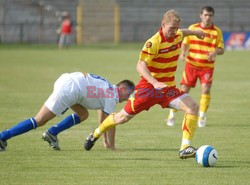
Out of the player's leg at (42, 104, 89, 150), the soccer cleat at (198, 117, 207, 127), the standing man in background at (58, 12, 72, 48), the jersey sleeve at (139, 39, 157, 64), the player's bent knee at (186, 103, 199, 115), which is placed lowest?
the standing man in background at (58, 12, 72, 48)

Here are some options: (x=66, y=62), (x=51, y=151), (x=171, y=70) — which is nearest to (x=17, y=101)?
(x=51, y=151)

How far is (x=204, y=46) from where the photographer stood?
46.4 ft

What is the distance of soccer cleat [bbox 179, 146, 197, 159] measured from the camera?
9.48 metres

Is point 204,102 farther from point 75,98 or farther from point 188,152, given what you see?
point 188,152

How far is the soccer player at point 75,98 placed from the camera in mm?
10094

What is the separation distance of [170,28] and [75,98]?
1809mm

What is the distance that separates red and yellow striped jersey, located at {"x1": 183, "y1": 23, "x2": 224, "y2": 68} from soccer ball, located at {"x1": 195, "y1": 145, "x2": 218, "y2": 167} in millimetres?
4963

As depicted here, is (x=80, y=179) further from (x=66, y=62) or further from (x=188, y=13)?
(x=188, y=13)

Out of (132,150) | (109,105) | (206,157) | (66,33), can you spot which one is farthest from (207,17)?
(66,33)

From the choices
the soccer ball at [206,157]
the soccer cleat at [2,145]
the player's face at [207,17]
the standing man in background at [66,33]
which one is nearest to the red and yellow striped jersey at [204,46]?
the player's face at [207,17]

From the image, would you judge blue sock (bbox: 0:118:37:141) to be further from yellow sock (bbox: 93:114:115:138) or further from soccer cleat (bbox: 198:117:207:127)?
soccer cleat (bbox: 198:117:207:127)

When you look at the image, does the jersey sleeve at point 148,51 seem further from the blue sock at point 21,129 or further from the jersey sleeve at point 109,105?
the blue sock at point 21,129

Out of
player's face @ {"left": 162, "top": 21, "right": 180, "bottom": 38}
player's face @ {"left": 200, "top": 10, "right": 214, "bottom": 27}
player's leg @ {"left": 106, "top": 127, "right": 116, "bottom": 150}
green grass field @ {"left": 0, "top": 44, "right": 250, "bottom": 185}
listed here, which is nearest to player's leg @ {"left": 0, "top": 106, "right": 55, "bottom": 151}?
green grass field @ {"left": 0, "top": 44, "right": 250, "bottom": 185}

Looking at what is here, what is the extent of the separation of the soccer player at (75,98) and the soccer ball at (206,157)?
5.35ft
